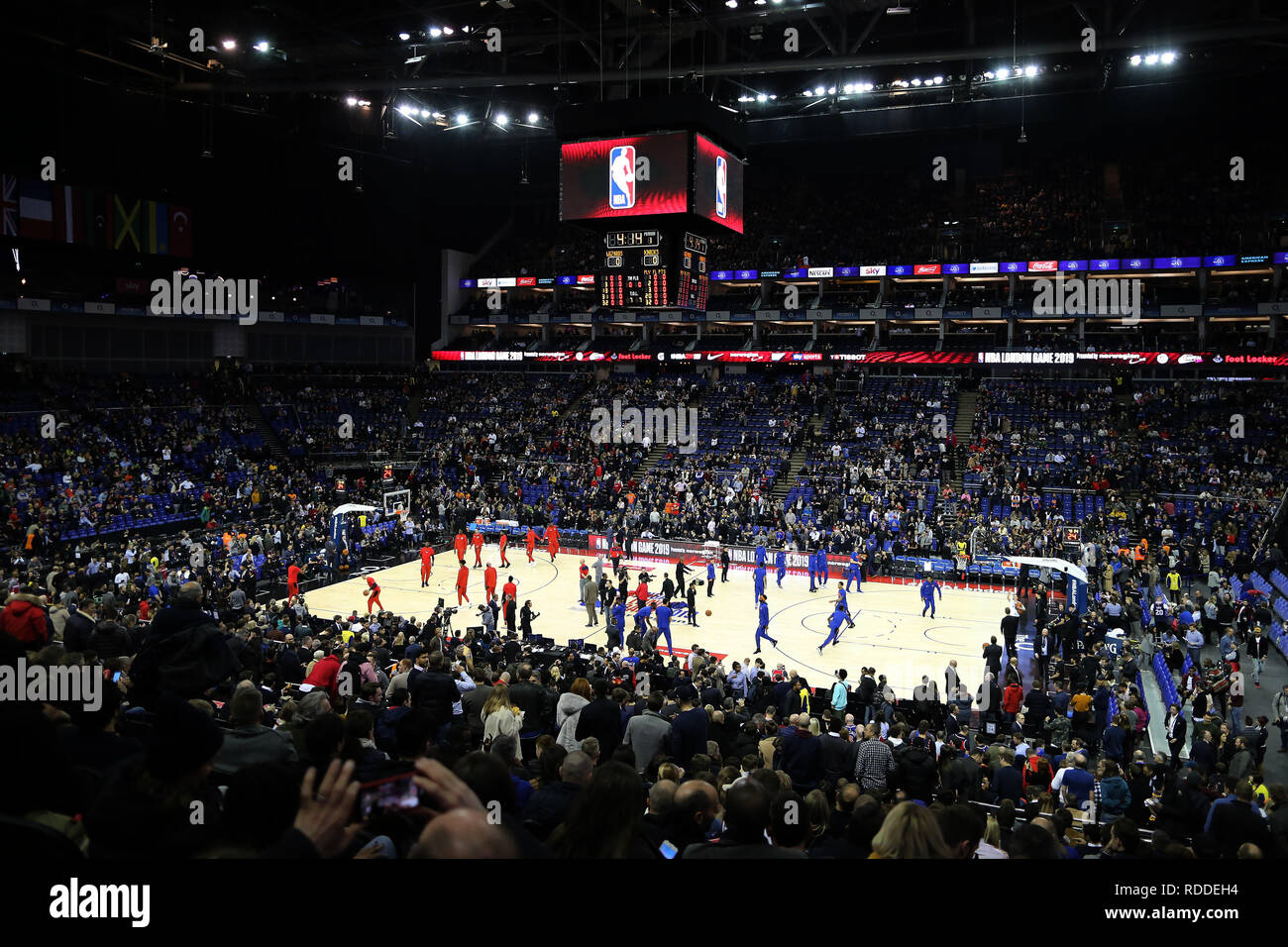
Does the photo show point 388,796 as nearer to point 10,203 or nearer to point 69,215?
point 10,203

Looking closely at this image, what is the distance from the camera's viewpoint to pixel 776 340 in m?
46.3

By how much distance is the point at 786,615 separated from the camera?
982 inches

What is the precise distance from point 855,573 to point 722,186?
1419cm

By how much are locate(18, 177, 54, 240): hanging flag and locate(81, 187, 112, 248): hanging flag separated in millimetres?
1393

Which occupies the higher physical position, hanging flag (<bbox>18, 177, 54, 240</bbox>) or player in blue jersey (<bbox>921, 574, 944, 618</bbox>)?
hanging flag (<bbox>18, 177, 54, 240</bbox>)

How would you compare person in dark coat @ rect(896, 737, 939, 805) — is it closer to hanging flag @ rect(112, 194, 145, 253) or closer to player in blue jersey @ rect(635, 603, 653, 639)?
player in blue jersey @ rect(635, 603, 653, 639)

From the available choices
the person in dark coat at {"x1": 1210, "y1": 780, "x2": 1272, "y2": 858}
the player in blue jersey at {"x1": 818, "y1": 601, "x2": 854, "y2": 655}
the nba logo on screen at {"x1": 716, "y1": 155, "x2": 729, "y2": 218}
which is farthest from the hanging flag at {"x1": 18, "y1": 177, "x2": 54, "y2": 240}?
the person in dark coat at {"x1": 1210, "y1": 780, "x2": 1272, "y2": 858}

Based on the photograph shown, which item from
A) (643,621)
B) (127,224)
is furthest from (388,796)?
(127,224)

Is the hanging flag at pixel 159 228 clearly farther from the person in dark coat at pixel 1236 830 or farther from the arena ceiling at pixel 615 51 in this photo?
the person in dark coat at pixel 1236 830

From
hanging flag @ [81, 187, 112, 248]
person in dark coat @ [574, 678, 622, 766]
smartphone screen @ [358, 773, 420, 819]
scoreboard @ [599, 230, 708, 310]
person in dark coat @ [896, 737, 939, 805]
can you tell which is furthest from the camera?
hanging flag @ [81, 187, 112, 248]

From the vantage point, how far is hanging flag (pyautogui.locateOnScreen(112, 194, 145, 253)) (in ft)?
128

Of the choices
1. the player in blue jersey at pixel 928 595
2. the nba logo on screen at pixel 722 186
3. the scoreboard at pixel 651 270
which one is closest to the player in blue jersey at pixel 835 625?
the player in blue jersey at pixel 928 595

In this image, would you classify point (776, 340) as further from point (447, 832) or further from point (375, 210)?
point (447, 832)
